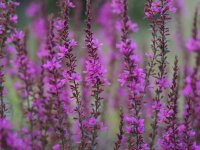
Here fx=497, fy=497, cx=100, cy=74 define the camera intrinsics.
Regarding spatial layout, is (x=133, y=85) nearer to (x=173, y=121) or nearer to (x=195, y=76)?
(x=173, y=121)

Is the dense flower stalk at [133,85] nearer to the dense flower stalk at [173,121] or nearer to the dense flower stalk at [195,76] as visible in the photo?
the dense flower stalk at [173,121]

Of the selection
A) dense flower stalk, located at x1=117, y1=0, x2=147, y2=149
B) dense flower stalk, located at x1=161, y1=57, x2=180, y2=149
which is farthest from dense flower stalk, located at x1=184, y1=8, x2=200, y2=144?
dense flower stalk, located at x1=117, y1=0, x2=147, y2=149

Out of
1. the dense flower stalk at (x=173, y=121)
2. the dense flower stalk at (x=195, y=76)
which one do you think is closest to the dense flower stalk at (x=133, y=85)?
the dense flower stalk at (x=173, y=121)

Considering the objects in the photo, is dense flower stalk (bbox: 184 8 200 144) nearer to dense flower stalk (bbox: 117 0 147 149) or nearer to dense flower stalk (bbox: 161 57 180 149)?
dense flower stalk (bbox: 161 57 180 149)

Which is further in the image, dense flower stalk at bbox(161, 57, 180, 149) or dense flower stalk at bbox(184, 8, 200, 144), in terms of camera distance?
dense flower stalk at bbox(184, 8, 200, 144)

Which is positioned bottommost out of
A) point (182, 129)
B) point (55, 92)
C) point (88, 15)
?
point (182, 129)

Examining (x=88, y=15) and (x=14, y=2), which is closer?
(x=88, y=15)

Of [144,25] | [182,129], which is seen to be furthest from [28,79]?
[144,25]

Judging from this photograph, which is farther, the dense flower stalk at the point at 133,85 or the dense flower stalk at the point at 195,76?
the dense flower stalk at the point at 195,76

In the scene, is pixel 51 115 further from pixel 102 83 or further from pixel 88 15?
pixel 88 15

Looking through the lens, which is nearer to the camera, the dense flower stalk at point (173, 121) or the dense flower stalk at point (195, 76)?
the dense flower stalk at point (173, 121)

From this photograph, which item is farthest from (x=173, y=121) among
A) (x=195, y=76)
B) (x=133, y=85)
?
(x=195, y=76)
